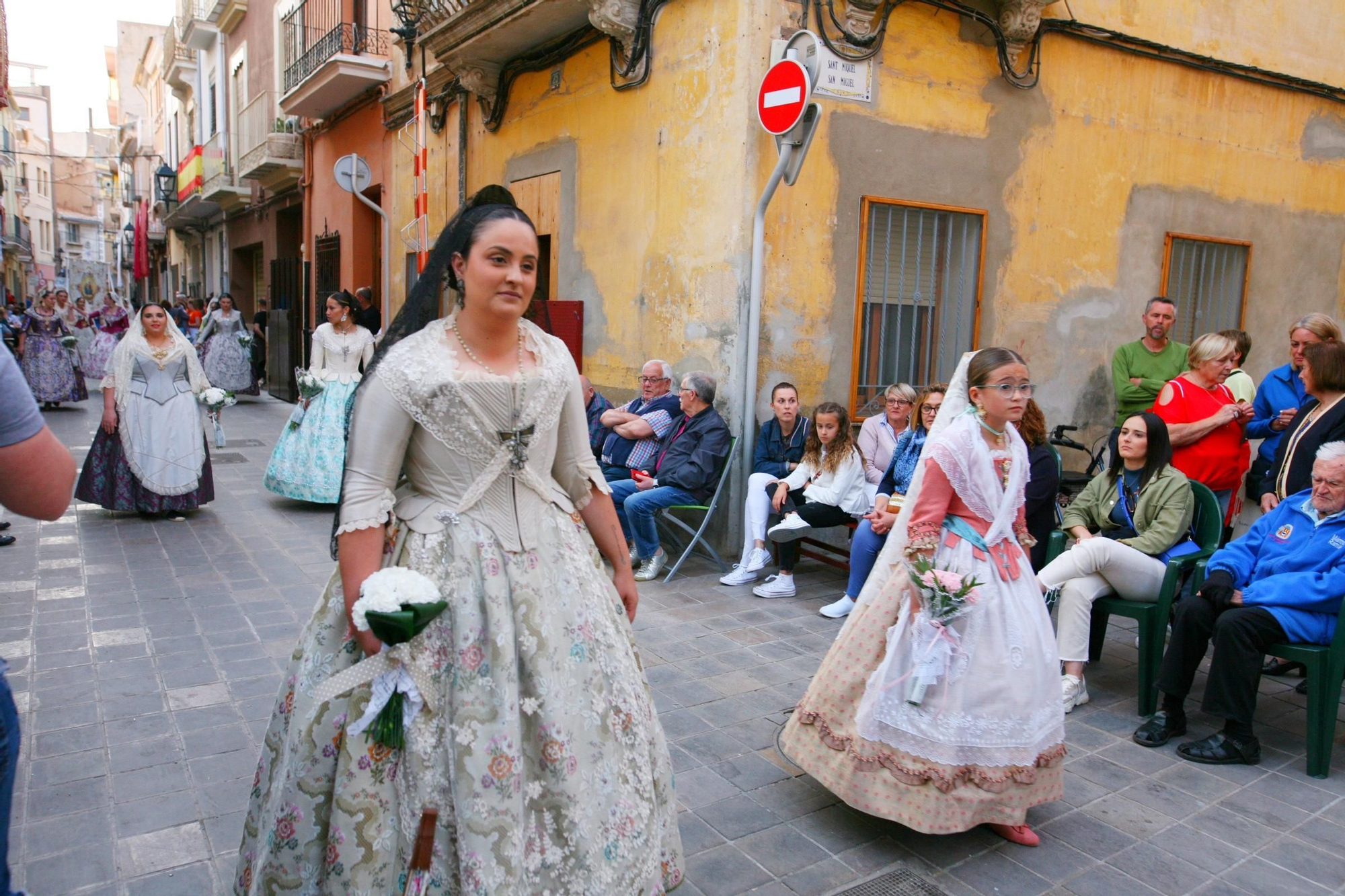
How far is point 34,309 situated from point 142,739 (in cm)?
1350

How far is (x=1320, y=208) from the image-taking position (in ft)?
30.7

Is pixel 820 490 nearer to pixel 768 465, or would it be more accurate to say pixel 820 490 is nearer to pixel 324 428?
pixel 768 465

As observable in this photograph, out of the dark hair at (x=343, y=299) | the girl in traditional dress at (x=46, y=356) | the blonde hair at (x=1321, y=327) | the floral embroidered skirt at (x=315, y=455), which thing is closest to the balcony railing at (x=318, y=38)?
the girl in traditional dress at (x=46, y=356)

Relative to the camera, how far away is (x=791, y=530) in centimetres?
605

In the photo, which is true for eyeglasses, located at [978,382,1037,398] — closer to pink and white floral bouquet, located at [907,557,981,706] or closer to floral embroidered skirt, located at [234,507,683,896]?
pink and white floral bouquet, located at [907,557,981,706]

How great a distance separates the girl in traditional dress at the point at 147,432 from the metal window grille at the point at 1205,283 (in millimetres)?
8368

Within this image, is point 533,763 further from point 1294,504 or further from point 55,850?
point 1294,504

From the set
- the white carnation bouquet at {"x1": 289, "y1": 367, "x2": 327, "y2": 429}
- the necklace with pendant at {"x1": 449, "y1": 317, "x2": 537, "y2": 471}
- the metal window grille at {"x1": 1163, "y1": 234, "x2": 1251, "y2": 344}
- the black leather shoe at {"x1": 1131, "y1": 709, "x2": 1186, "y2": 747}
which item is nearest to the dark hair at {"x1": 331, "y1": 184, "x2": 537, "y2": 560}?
the necklace with pendant at {"x1": 449, "y1": 317, "x2": 537, "y2": 471}

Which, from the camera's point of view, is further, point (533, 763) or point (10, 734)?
point (533, 763)

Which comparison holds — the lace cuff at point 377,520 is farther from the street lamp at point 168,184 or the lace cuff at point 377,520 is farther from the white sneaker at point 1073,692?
the street lamp at point 168,184

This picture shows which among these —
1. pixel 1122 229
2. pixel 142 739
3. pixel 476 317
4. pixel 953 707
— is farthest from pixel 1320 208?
pixel 142 739

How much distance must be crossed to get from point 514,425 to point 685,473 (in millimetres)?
3974

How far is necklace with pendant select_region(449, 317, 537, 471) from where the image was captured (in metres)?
2.38

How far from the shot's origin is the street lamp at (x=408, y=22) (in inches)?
413
